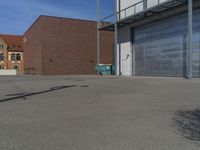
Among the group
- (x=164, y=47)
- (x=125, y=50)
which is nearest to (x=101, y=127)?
(x=164, y=47)

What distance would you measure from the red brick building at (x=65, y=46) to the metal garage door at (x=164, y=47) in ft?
62.9

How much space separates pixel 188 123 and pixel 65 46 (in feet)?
138

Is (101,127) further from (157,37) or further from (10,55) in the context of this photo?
(10,55)

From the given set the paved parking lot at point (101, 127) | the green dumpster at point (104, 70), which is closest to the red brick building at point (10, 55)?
the green dumpster at point (104, 70)

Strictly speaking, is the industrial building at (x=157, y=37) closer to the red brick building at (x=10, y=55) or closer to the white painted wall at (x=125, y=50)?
the white painted wall at (x=125, y=50)

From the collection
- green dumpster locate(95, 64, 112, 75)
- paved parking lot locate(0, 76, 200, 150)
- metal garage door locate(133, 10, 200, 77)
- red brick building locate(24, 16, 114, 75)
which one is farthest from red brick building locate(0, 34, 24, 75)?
paved parking lot locate(0, 76, 200, 150)

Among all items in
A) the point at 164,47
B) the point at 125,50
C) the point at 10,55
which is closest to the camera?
the point at 164,47

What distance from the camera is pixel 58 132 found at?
229 inches

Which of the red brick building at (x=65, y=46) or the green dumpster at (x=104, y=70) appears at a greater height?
the red brick building at (x=65, y=46)

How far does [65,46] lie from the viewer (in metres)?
47.7

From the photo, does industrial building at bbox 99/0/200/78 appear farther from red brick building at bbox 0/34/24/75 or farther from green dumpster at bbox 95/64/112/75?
red brick building at bbox 0/34/24/75

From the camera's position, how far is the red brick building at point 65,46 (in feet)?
153

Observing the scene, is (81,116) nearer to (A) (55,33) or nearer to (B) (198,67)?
(B) (198,67)

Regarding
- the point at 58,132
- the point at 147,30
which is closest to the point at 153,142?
the point at 58,132
